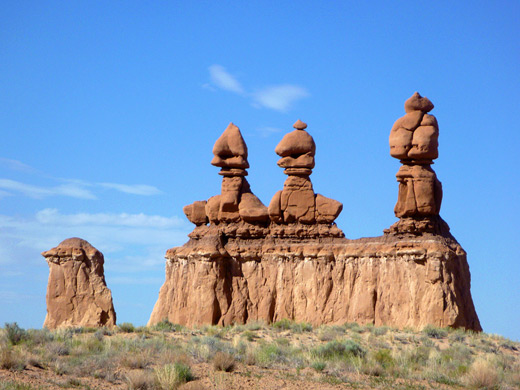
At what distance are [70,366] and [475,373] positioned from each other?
38.8ft

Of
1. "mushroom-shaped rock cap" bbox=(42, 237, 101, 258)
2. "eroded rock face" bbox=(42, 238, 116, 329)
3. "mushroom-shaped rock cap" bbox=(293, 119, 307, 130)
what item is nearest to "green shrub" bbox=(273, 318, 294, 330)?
"eroded rock face" bbox=(42, 238, 116, 329)

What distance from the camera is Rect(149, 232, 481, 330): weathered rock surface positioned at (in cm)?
3759

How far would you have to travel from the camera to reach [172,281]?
150 ft

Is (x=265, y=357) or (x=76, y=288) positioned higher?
(x=76, y=288)

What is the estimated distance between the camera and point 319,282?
135 ft

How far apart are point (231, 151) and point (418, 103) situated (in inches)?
404

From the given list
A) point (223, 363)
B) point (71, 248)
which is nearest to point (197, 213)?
point (71, 248)

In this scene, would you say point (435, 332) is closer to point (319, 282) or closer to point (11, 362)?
point (319, 282)

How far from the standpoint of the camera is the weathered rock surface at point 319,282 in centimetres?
3759

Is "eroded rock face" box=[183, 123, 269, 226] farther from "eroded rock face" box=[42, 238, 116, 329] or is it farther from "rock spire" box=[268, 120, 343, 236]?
"eroded rock face" box=[42, 238, 116, 329]

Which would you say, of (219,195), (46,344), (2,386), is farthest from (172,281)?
(2,386)

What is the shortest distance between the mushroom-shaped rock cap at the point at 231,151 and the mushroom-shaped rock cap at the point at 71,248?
9394 millimetres

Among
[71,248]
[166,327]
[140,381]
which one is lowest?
[140,381]

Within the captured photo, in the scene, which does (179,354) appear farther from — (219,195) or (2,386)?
(219,195)
